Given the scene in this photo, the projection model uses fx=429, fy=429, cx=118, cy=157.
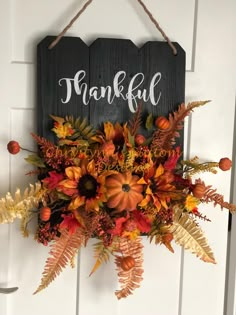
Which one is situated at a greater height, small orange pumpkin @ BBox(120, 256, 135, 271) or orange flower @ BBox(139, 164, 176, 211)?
orange flower @ BBox(139, 164, 176, 211)

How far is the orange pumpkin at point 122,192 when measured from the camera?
3.31 feet

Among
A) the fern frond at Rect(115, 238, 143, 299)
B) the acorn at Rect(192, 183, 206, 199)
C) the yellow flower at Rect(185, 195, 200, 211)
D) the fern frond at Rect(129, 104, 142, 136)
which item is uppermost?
the fern frond at Rect(129, 104, 142, 136)

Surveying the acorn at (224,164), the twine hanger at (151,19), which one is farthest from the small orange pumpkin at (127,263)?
the twine hanger at (151,19)

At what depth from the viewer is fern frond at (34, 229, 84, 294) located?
1.05 m

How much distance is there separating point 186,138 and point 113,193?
318mm

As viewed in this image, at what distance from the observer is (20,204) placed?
105cm

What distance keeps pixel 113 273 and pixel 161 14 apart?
731 mm

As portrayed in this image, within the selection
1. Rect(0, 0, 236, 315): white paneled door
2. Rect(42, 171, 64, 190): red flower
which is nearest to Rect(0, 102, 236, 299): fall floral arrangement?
Rect(42, 171, 64, 190): red flower

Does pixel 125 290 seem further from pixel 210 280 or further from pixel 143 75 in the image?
pixel 143 75

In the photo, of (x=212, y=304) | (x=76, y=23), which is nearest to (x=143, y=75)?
(x=76, y=23)

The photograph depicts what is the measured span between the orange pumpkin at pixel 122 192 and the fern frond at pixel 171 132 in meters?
0.14

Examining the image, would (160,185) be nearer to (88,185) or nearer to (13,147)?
(88,185)

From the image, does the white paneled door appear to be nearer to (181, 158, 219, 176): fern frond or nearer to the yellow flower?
(181, 158, 219, 176): fern frond

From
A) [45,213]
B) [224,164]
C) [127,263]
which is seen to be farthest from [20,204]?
[224,164]
